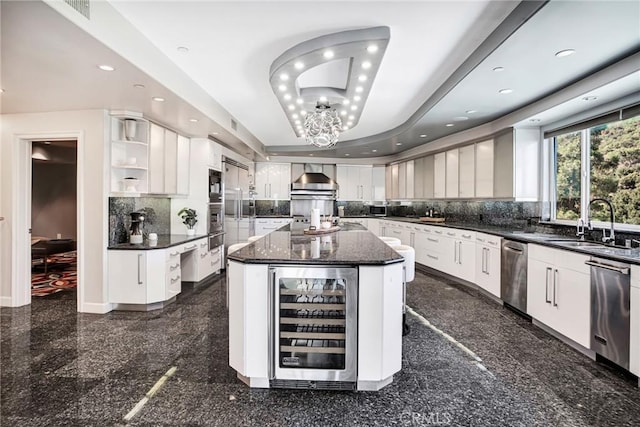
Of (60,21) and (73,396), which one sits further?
A: (73,396)

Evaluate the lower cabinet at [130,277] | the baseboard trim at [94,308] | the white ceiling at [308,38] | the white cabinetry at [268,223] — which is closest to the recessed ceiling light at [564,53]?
the white ceiling at [308,38]

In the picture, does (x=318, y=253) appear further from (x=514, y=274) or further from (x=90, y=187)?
(x=90, y=187)

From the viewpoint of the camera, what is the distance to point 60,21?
1.92 m

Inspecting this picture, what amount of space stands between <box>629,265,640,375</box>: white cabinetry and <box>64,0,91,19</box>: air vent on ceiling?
3940mm

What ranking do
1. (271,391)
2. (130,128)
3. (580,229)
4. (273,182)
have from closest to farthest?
1. (271,391)
2. (580,229)
3. (130,128)
4. (273,182)

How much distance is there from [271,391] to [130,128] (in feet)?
11.2

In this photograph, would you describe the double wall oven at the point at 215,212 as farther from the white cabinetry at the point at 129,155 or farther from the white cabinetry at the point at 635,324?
the white cabinetry at the point at 635,324

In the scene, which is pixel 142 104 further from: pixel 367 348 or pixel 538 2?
pixel 538 2

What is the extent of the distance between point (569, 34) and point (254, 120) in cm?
416

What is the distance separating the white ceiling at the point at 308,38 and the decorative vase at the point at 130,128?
0.75 feet

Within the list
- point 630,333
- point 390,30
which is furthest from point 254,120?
point 630,333

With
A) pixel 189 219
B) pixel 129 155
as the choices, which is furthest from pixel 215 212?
pixel 129 155

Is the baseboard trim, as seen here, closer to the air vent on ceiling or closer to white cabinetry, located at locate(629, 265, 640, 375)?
the air vent on ceiling

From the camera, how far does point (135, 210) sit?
4.52 meters
